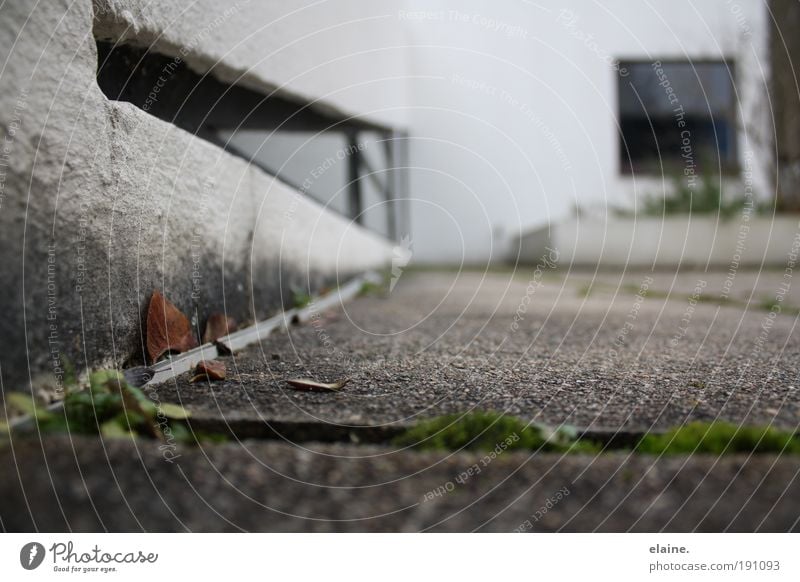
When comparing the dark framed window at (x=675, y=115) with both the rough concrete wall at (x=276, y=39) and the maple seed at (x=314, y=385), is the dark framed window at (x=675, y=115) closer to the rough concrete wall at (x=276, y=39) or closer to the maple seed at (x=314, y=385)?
the rough concrete wall at (x=276, y=39)

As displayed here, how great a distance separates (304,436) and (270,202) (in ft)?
3.39

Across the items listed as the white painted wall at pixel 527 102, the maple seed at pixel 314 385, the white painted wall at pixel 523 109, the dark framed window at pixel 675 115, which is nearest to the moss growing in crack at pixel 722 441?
the maple seed at pixel 314 385

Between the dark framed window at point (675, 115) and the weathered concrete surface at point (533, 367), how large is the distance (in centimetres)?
428

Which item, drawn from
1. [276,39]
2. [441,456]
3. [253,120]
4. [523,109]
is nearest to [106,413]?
[441,456]

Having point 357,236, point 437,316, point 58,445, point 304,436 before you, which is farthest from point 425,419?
point 357,236

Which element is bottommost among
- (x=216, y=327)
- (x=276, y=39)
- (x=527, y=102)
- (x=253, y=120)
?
(x=216, y=327)

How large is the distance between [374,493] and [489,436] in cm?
19

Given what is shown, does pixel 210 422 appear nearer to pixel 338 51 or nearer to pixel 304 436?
pixel 304 436

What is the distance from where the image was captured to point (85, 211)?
87 cm

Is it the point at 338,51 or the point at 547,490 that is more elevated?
the point at 338,51

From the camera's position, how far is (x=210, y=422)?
77 cm

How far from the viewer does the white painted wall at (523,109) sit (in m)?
5.54

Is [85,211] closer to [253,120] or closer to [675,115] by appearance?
[253,120]

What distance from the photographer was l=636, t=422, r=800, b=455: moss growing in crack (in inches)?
26.7
